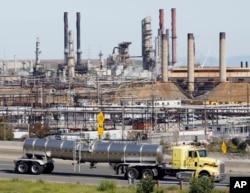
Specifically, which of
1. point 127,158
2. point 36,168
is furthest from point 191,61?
point 127,158

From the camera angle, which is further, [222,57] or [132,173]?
[222,57]

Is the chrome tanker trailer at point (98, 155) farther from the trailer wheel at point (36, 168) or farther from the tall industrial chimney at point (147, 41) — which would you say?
the tall industrial chimney at point (147, 41)

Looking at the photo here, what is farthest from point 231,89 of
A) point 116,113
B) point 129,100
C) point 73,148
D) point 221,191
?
point 221,191

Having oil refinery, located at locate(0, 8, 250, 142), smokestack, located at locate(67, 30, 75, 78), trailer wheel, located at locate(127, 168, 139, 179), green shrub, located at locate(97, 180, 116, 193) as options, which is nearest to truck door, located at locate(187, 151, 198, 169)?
trailer wheel, located at locate(127, 168, 139, 179)

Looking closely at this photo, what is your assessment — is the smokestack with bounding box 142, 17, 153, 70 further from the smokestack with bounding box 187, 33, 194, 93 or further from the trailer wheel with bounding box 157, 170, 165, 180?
the trailer wheel with bounding box 157, 170, 165, 180

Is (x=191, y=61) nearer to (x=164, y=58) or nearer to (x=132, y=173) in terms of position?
(x=164, y=58)

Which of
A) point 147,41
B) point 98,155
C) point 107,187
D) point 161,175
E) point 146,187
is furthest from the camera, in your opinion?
point 147,41

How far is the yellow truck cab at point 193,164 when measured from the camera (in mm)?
29122

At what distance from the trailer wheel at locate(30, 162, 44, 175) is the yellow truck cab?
17.9ft

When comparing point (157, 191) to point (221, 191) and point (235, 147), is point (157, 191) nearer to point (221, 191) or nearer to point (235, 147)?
point (221, 191)

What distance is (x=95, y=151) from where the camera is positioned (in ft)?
103

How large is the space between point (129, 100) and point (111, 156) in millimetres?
62365

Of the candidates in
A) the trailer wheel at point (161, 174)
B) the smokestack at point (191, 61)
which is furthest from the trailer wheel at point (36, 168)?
the smokestack at point (191, 61)

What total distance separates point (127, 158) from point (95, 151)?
155 cm
